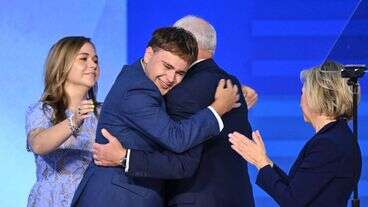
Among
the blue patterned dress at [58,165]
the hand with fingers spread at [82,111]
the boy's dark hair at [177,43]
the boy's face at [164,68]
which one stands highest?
the boy's dark hair at [177,43]

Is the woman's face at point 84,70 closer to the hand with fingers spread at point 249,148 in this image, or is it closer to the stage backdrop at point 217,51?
the hand with fingers spread at point 249,148

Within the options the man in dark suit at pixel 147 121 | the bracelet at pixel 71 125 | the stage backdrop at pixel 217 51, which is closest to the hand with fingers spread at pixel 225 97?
the man in dark suit at pixel 147 121

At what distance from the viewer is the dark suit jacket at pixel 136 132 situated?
7.47 feet

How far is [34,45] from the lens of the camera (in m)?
4.05

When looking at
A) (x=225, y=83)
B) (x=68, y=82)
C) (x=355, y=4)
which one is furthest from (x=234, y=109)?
(x=355, y=4)

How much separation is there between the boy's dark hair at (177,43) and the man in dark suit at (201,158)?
0.40 feet

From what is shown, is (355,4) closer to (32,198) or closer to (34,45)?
(34,45)

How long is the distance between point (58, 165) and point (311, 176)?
106 centimetres

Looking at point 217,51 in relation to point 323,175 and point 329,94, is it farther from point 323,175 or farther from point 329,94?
point 323,175

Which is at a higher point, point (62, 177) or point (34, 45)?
point (34, 45)

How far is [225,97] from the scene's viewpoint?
2424 mm

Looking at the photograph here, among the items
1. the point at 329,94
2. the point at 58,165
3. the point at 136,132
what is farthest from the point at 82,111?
the point at 329,94

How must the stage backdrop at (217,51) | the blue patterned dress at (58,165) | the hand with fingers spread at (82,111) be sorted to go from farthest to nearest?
the stage backdrop at (217,51) → the blue patterned dress at (58,165) → the hand with fingers spread at (82,111)

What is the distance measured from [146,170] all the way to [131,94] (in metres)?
0.22
